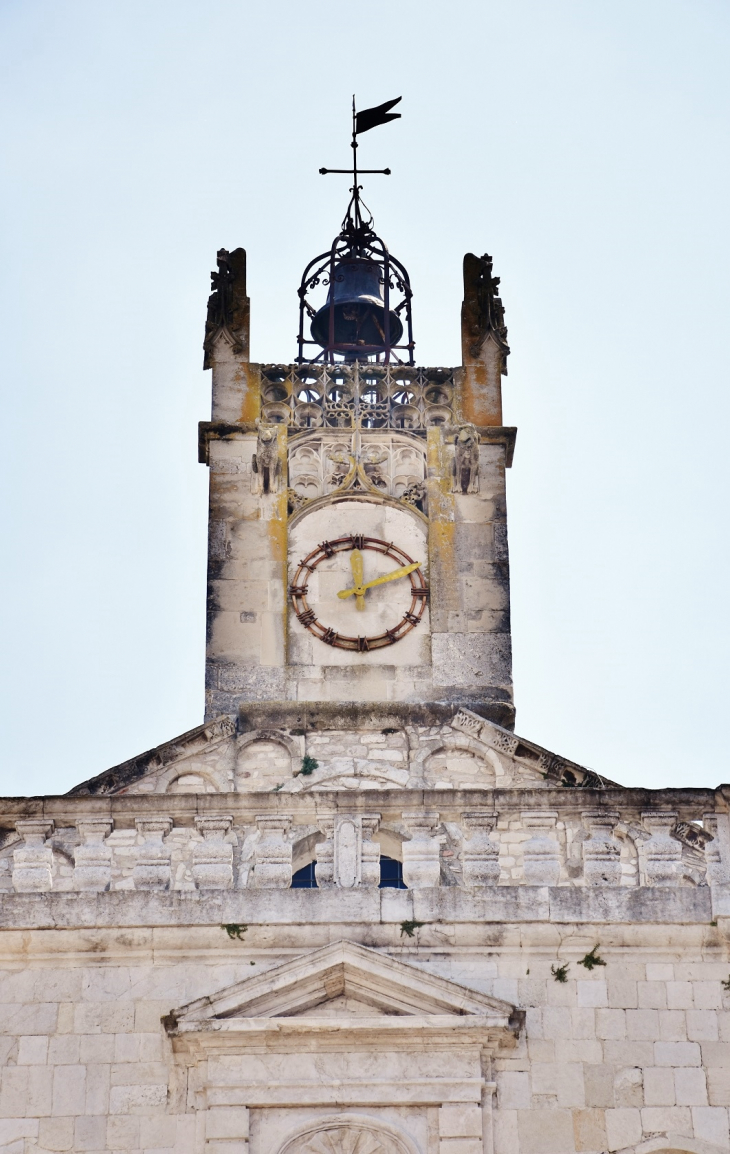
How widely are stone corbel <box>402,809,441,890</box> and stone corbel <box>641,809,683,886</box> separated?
140 centimetres

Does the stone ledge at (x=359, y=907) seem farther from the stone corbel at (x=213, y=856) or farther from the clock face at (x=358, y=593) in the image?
the clock face at (x=358, y=593)

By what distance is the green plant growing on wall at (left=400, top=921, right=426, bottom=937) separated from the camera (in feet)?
45.9

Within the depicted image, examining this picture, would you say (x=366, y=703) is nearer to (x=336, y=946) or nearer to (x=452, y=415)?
(x=452, y=415)

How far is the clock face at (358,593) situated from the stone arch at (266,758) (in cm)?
132

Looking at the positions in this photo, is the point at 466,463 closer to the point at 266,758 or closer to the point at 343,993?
the point at 266,758

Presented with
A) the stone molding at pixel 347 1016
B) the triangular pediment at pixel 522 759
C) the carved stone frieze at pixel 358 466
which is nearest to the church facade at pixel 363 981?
the stone molding at pixel 347 1016

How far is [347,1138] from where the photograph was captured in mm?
13328

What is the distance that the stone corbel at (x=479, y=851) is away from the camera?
1436cm

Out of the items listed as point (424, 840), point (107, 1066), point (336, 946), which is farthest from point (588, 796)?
point (107, 1066)

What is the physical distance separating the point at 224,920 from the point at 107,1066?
3.82 ft

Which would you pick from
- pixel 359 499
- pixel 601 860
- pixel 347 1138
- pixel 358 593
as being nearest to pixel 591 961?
pixel 601 860

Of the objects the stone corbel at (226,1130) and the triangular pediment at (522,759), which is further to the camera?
the triangular pediment at (522,759)

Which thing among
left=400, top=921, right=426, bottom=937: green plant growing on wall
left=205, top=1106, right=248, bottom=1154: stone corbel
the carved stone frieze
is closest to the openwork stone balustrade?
left=400, top=921, right=426, bottom=937: green plant growing on wall

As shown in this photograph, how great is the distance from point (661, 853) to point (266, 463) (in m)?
10.2
